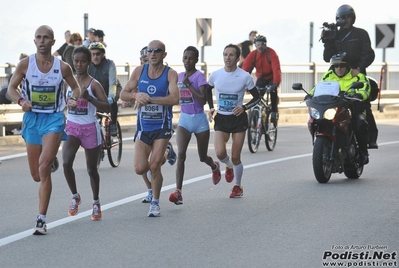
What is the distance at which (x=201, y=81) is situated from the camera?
41.3 ft

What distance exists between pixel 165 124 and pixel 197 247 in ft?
7.21

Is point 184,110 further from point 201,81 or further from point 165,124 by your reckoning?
point 165,124

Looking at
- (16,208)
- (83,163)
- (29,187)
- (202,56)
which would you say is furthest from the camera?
(202,56)

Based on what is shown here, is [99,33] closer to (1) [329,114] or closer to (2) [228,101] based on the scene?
(1) [329,114]

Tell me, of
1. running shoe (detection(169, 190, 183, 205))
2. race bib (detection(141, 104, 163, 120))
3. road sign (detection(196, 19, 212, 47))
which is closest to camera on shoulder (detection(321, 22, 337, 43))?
running shoe (detection(169, 190, 183, 205))

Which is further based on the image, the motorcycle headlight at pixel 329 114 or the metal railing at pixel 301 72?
the metal railing at pixel 301 72

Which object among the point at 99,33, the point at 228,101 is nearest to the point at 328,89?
the point at 228,101

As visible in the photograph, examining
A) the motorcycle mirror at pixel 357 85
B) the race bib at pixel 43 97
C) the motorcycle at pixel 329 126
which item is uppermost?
the race bib at pixel 43 97

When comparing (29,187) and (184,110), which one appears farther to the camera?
(29,187)

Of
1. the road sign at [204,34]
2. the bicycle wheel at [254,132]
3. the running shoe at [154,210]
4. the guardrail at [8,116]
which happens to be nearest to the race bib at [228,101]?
the running shoe at [154,210]

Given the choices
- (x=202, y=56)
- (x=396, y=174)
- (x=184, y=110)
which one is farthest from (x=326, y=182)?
(x=202, y=56)

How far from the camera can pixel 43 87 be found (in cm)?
1027

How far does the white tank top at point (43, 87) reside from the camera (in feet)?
33.6

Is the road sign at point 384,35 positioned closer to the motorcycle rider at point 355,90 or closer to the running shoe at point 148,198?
the motorcycle rider at point 355,90
